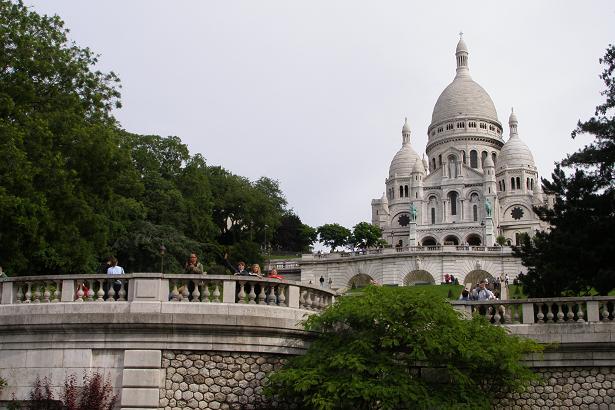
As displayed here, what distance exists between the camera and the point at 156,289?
16.0 m

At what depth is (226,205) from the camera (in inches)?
3068

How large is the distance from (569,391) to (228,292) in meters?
7.14

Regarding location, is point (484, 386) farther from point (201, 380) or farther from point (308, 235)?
point (308, 235)

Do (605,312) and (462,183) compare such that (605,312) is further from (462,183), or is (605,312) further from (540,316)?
(462,183)

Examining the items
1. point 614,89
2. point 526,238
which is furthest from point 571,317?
point 526,238

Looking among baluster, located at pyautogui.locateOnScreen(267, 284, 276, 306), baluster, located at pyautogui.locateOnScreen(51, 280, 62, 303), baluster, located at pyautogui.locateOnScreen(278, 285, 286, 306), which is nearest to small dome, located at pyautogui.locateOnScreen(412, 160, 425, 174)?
baluster, located at pyautogui.locateOnScreen(278, 285, 286, 306)

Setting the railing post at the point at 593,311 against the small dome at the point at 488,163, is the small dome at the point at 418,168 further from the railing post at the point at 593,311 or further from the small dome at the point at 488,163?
the railing post at the point at 593,311

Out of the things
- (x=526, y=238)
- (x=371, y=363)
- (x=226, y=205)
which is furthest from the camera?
(x=226, y=205)

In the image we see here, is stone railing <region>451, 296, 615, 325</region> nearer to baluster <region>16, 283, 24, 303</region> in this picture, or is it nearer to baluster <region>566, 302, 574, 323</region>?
baluster <region>566, 302, 574, 323</region>

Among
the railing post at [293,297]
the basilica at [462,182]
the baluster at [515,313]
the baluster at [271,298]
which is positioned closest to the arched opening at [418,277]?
the basilica at [462,182]

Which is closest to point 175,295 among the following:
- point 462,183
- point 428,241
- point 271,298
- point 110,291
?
point 110,291

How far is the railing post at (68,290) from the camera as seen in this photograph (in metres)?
16.4

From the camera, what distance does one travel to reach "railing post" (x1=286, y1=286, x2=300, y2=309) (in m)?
16.8

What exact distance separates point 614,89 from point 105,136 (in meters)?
16.7
